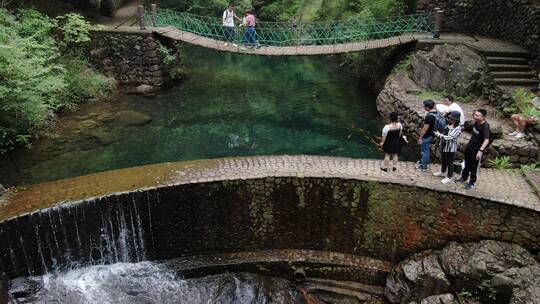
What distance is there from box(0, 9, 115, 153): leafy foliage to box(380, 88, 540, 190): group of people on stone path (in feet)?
30.3

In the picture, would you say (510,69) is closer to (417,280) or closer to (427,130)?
(427,130)

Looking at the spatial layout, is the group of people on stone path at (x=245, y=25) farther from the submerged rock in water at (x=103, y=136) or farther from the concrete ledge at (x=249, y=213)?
the concrete ledge at (x=249, y=213)

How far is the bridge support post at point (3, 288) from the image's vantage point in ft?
26.4

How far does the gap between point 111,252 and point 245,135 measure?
259 inches

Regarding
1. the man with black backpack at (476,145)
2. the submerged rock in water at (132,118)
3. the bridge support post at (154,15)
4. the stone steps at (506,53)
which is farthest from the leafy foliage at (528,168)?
the bridge support post at (154,15)

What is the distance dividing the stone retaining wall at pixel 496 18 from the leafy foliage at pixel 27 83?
1399cm

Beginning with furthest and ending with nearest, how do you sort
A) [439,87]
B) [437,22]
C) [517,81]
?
[437,22] < [439,87] < [517,81]

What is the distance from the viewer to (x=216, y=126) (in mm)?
15367

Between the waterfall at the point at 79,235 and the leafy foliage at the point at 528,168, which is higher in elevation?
the leafy foliage at the point at 528,168

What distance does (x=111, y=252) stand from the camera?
9422 mm

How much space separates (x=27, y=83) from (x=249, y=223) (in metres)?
7.36

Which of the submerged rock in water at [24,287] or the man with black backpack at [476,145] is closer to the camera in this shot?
the man with black backpack at [476,145]

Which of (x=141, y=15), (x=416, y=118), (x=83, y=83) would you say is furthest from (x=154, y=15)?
(x=416, y=118)

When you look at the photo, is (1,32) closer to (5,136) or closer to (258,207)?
(5,136)
